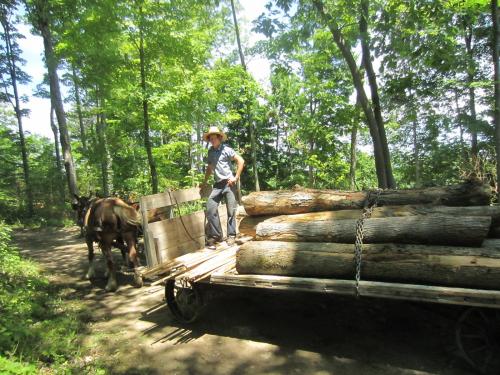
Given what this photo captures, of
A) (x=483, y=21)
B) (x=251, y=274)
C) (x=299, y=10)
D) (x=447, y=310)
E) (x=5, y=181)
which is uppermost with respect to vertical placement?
(x=483, y=21)

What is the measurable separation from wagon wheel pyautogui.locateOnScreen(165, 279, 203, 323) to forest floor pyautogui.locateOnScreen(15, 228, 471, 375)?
0.51 feet

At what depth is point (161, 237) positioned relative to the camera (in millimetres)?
6297

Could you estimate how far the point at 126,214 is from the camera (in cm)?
699

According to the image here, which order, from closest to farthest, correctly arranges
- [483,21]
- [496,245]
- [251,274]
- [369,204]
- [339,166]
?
[496,245] < [251,274] < [369,204] < [483,21] < [339,166]

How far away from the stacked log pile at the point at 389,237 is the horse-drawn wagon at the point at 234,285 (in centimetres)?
18

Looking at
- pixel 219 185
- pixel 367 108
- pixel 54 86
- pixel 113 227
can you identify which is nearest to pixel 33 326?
pixel 113 227

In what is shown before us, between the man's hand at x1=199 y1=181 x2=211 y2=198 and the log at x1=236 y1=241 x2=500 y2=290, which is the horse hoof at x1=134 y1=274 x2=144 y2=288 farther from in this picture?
the log at x1=236 y1=241 x2=500 y2=290

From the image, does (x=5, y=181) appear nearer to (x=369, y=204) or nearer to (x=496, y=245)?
(x=369, y=204)

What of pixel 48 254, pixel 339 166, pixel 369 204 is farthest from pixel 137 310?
pixel 339 166

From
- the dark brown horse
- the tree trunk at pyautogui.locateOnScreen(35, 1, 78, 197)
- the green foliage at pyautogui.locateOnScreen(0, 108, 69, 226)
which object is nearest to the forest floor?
the dark brown horse

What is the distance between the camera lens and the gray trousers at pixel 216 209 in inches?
258

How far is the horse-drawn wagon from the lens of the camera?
350cm

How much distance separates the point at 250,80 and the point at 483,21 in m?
13.8

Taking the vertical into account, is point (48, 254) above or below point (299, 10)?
below
